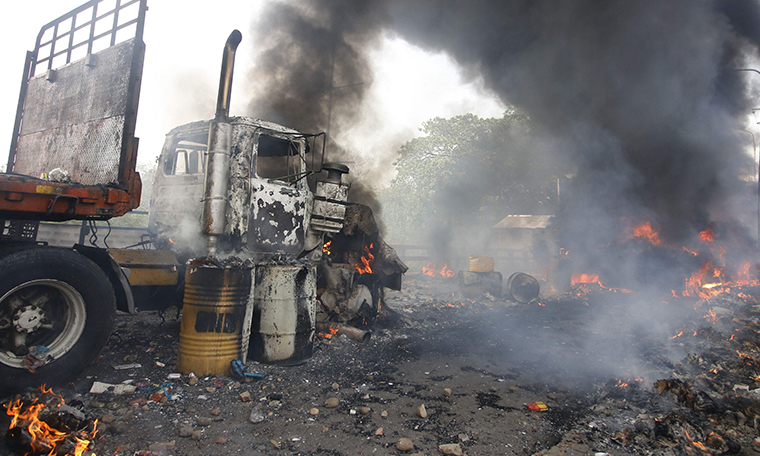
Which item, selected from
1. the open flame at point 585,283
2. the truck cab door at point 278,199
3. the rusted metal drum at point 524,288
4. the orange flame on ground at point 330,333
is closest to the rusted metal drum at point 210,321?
the truck cab door at point 278,199

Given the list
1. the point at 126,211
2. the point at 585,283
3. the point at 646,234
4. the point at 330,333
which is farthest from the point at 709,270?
the point at 126,211

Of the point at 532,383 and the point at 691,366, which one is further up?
the point at 691,366

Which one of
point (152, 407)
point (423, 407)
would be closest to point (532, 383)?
point (423, 407)

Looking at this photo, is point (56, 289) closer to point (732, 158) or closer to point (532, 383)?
point (532, 383)

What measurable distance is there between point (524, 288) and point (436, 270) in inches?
276

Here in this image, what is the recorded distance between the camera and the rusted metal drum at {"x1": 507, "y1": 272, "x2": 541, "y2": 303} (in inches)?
409

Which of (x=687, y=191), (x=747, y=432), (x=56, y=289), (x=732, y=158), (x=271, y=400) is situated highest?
(x=732, y=158)

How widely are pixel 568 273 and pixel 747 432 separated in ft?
34.0

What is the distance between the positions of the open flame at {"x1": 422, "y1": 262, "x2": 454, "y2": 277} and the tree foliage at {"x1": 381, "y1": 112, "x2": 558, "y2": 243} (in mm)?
3831

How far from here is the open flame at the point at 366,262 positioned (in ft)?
21.4

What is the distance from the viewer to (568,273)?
41.6 ft

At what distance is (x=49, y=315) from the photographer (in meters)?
3.04

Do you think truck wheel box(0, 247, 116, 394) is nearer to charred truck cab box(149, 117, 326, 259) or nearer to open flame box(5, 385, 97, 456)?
open flame box(5, 385, 97, 456)

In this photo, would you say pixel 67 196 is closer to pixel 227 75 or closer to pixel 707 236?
pixel 227 75
